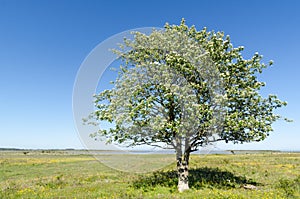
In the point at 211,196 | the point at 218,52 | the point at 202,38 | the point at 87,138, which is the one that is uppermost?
the point at 202,38

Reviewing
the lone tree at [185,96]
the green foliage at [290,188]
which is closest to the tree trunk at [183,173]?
the lone tree at [185,96]

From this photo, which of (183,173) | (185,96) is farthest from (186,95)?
(183,173)

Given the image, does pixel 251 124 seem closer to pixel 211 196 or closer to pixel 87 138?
pixel 211 196

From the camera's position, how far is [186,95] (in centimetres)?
1619

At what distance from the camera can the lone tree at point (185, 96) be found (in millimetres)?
16344

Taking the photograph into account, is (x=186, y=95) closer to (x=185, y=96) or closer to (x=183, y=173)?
(x=185, y=96)

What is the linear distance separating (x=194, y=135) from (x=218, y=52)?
647 cm

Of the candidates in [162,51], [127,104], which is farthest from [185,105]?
[162,51]

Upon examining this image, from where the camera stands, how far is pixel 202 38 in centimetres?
→ 1964

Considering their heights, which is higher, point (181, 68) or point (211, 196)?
point (181, 68)

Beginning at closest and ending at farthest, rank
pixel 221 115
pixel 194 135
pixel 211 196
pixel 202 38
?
pixel 211 196 < pixel 221 115 < pixel 194 135 < pixel 202 38

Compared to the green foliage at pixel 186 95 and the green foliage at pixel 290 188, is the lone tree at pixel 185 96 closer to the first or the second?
the green foliage at pixel 186 95

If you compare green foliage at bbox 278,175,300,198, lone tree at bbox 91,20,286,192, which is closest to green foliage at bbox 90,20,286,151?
lone tree at bbox 91,20,286,192

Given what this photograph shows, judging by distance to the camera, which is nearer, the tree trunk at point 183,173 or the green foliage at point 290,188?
the green foliage at point 290,188
